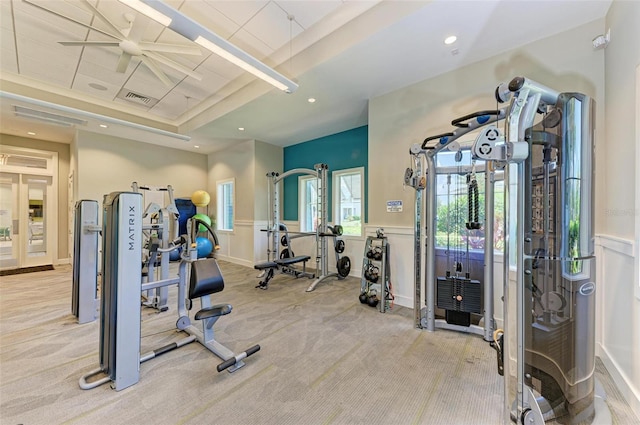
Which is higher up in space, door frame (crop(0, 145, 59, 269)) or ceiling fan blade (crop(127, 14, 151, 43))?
ceiling fan blade (crop(127, 14, 151, 43))

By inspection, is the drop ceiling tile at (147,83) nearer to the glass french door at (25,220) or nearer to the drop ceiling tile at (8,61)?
the drop ceiling tile at (8,61)

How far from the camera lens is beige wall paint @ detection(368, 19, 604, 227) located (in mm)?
2318

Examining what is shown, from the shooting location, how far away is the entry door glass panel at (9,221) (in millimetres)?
5688

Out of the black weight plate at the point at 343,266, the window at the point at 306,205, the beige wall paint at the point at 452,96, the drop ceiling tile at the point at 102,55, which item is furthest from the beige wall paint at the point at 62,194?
the beige wall paint at the point at 452,96

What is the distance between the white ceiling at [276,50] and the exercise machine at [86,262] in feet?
6.50

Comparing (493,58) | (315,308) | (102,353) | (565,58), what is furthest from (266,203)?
(565,58)

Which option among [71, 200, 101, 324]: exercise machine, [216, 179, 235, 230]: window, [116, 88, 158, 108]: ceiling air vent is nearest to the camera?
[71, 200, 101, 324]: exercise machine

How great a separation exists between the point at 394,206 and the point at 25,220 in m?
8.46

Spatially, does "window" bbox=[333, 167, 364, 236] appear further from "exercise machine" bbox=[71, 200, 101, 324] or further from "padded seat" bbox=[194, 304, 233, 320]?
"exercise machine" bbox=[71, 200, 101, 324]

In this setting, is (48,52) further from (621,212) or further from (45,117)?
(621,212)

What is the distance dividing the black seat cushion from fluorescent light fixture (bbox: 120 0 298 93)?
6.77 feet

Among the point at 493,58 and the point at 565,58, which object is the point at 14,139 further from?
the point at 565,58

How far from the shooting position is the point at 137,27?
270 centimetres

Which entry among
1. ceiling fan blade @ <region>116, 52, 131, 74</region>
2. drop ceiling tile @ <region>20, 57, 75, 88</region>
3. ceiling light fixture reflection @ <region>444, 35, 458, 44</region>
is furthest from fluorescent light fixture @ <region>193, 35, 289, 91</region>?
drop ceiling tile @ <region>20, 57, 75, 88</region>
